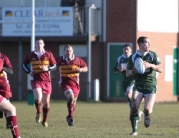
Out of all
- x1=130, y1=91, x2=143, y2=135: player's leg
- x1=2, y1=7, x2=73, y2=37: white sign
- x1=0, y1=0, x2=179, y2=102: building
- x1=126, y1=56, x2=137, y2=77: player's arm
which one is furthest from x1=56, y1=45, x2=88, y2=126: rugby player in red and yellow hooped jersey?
x1=2, y1=7, x2=73, y2=37: white sign

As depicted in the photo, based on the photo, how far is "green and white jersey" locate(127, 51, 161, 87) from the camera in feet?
43.3

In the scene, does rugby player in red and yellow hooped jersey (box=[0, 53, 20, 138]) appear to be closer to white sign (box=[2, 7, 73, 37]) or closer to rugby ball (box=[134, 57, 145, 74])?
rugby ball (box=[134, 57, 145, 74])

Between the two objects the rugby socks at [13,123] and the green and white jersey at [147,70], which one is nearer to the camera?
the rugby socks at [13,123]

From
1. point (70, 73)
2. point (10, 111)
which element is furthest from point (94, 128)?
point (10, 111)

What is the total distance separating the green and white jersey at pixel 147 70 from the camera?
13.2m

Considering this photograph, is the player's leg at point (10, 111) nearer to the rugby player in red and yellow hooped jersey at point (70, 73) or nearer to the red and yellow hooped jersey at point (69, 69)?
the rugby player in red and yellow hooped jersey at point (70, 73)

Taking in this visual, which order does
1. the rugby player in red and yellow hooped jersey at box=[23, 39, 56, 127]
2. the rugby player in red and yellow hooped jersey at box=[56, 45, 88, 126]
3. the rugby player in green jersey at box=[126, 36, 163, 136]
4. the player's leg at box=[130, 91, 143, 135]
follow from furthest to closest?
the rugby player in red and yellow hooped jersey at box=[56, 45, 88, 126], the rugby player in red and yellow hooped jersey at box=[23, 39, 56, 127], the player's leg at box=[130, 91, 143, 135], the rugby player in green jersey at box=[126, 36, 163, 136]

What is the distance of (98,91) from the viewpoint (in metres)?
31.7

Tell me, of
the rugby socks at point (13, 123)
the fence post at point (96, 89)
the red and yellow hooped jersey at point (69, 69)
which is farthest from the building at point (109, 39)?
the rugby socks at point (13, 123)

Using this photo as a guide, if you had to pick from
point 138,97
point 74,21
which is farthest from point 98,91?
point 138,97

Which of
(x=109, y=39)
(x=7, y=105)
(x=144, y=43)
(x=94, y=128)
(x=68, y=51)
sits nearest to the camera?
(x=7, y=105)

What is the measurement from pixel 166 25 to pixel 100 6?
11.4ft

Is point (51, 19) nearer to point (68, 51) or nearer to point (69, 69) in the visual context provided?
point (69, 69)

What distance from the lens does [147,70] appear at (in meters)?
13.3
